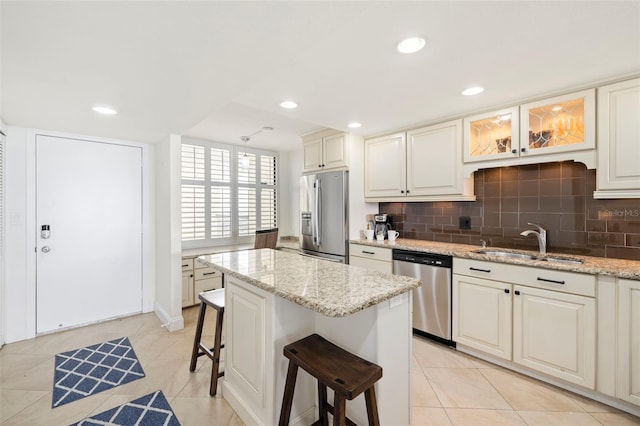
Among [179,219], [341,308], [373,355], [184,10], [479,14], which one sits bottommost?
[373,355]

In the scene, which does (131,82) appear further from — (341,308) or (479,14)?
(479,14)

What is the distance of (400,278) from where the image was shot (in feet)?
5.27

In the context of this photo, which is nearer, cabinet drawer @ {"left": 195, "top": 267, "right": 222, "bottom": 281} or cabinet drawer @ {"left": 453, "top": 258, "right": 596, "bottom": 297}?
cabinet drawer @ {"left": 453, "top": 258, "right": 596, "bottom": 297}

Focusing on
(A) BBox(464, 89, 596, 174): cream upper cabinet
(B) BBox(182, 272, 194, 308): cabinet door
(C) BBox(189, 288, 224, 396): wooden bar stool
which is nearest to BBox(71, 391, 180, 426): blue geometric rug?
(C) BBox(189, 288, 224, 396): wooden bar stool

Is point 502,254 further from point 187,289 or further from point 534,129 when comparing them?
point 187,289

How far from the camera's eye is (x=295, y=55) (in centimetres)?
148

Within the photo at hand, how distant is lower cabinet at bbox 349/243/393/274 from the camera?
302 cm

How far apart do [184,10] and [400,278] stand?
1641 millimetres

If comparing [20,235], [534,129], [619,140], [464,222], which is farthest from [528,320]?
[20,235]

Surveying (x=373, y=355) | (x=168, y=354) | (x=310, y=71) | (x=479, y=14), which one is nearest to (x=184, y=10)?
(x=310, y=71)

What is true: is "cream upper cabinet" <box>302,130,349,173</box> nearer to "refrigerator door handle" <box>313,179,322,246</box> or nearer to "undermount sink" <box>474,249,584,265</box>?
"refrigerator door handle" <box>313,179,322,246</box>

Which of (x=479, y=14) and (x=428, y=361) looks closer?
(x=479, y=14)

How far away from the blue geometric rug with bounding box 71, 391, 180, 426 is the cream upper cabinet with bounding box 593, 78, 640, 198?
335 cm

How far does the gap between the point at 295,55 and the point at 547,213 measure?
8.32 feet
